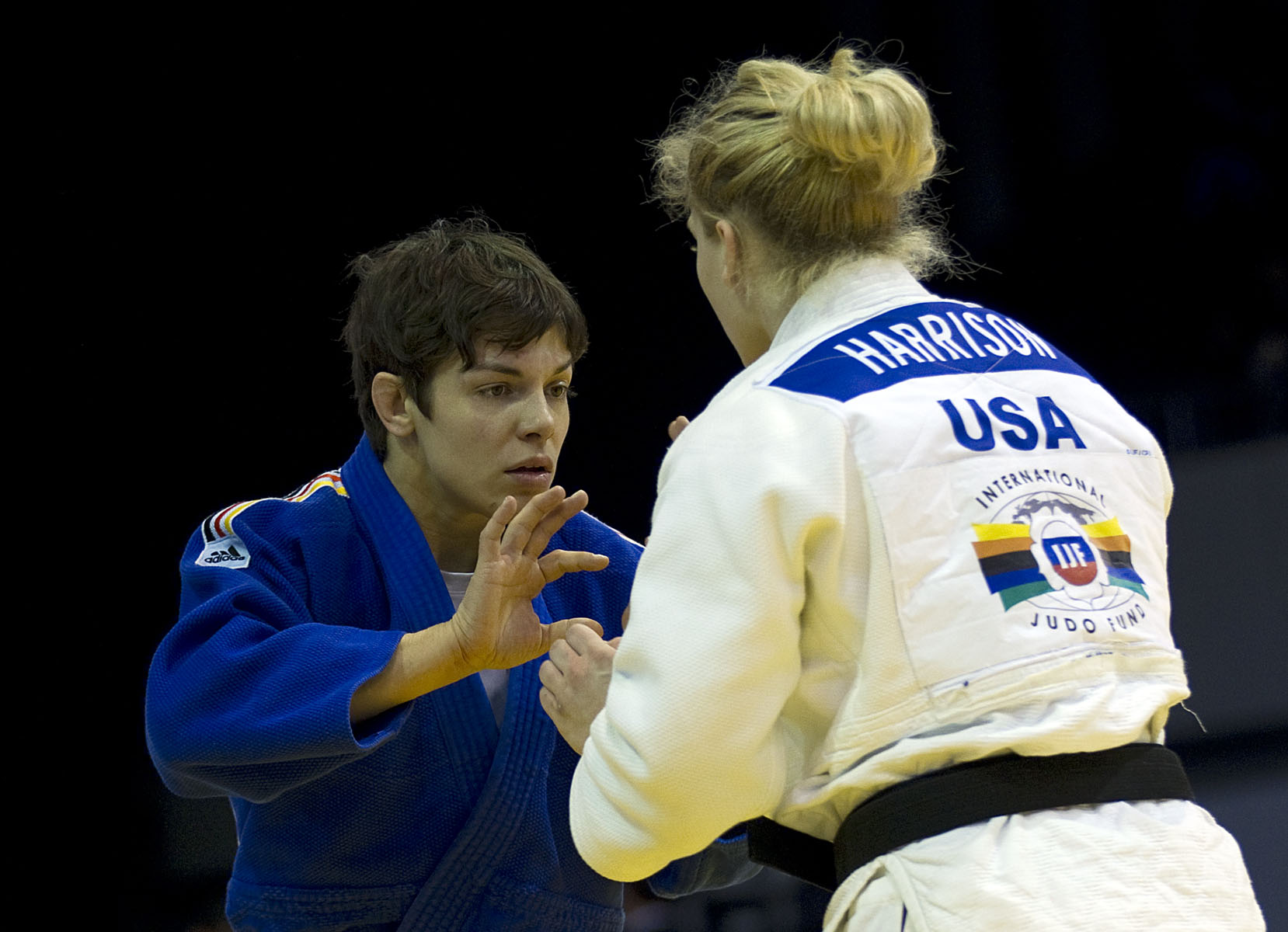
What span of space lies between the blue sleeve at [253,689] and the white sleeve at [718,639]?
1.52 ft

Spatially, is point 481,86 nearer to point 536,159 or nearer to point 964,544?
point 536,159

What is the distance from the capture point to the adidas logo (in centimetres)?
163

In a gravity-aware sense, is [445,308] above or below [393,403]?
above

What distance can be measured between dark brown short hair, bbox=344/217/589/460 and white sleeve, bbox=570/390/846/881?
708mm

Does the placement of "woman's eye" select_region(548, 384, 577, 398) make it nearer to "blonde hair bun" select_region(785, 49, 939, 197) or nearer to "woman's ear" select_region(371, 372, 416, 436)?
"woman's ear" select_region(371, 372, 416, 436)

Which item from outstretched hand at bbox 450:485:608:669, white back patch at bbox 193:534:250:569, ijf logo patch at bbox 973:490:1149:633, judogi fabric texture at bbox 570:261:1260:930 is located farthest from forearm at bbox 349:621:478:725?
ijf logo patch at bbox 973:490:1149:633

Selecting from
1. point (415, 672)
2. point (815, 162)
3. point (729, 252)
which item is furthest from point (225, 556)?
point (815, 162)

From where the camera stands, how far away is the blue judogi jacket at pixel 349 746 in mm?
1496

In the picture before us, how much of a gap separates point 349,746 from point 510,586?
0.86 ft

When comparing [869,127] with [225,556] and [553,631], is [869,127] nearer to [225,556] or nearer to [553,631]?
[553,631]

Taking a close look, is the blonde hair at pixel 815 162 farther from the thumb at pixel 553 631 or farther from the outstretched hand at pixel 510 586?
the thumb at pixel 553 631

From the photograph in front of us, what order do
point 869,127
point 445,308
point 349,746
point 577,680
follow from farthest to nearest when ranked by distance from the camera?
point 445,308
point 349,746
point 577,680
point 869,127

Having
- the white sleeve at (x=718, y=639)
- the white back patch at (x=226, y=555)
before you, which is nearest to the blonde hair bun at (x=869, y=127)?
the white sleeve at (x=718, y=639)

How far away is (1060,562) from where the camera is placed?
1.09m
